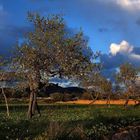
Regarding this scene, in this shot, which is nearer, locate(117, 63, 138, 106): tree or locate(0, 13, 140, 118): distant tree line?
locate(0, 13, 140, 118): distant tree line

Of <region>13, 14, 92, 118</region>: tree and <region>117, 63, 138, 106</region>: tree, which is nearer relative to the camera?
<region>13, 14, 92, 118</region>: tree

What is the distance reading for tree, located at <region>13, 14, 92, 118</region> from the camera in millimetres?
41344

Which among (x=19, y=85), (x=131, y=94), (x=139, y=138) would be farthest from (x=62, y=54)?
(x=131, y=94)

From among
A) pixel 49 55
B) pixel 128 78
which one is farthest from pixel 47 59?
pixel 128 78

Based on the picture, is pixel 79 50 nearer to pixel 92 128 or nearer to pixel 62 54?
pixel 62 54

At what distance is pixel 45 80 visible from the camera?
137ft

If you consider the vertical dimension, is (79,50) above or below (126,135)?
above

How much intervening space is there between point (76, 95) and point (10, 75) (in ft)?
367

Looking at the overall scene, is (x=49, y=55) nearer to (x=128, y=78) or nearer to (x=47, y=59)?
(x=47, y=59)

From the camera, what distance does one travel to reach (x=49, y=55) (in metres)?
41.3

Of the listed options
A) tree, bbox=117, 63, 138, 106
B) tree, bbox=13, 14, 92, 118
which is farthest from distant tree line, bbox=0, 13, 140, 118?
tree, bbox=117, 63, 138, 106

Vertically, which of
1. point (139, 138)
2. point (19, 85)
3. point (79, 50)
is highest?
point (79, 50)

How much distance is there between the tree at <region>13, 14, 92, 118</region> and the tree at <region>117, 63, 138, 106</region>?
62648 millimetres

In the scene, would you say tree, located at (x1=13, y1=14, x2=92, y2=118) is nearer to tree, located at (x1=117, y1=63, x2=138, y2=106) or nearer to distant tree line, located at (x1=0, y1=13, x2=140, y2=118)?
distant tree line, located at (x1=0, y1=13, x2=140, y2=118)
